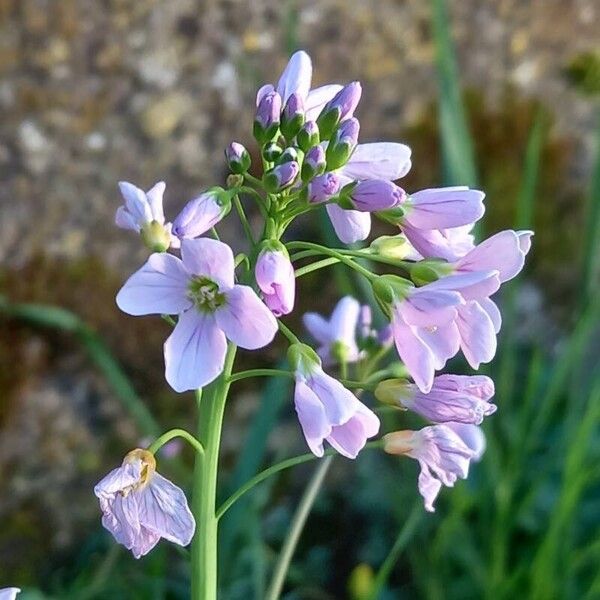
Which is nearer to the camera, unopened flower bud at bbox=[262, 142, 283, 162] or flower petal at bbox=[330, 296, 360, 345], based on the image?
unopened flower bud at bbox=[262, 142, 283, 162]

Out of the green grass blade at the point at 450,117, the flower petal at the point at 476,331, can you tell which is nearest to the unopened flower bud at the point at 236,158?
the flower petal at the point at 476,331

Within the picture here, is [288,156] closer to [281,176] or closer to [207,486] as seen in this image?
[281,176]

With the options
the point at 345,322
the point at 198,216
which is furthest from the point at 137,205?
the point at 345,322

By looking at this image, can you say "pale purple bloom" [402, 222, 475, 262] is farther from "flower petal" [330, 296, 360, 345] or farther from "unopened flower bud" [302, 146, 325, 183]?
"flower petal" [330, 296, 360, 345]

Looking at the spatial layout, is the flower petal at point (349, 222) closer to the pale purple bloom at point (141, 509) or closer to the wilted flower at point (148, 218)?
the wilted flower at point (148, 218)

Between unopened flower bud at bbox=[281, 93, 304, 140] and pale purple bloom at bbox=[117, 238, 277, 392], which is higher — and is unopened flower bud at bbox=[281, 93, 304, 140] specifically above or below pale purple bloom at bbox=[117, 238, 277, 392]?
above

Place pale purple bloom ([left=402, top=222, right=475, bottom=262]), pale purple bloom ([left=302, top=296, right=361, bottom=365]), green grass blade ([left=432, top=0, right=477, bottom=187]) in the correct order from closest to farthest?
pale purple bloom ([left=402, top=222, right=475, bottom=262]) → pale purple bloom ([left=302, top=296, right=361, bottom=365]) → green grass blade ([left=432, top=0, right=477, bottom=187])

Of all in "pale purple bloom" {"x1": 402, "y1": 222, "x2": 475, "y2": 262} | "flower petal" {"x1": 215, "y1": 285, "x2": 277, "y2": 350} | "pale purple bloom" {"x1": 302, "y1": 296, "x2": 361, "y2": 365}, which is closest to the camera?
"flower petal" {"x1": 215, "y1": 285, "x2": 277, "y2": 350}

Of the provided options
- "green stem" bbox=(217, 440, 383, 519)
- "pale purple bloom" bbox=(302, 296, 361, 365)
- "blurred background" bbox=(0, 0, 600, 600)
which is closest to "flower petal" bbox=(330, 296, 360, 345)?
"pale purple bloom" bbox=(302, 296, 361, 365)

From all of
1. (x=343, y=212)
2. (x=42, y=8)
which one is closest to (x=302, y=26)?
(x=42, y=8)
